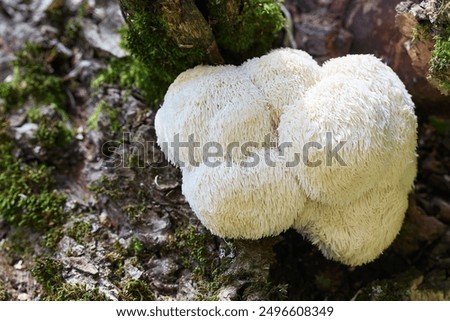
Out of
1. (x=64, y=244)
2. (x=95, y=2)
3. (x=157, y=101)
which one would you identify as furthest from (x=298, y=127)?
(x=95, y=2)

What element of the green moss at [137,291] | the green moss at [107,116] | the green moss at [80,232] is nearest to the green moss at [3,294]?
the green moss at [80,232]

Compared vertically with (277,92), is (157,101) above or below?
below

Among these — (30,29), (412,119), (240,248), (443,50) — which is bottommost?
(240,248)

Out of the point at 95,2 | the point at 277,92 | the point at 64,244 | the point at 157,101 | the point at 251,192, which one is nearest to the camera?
the point at 251,192

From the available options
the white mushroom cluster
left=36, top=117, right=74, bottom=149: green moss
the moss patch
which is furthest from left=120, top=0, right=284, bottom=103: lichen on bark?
the moss patch

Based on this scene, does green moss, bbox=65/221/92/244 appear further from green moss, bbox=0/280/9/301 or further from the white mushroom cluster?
the white mushroom cluster
